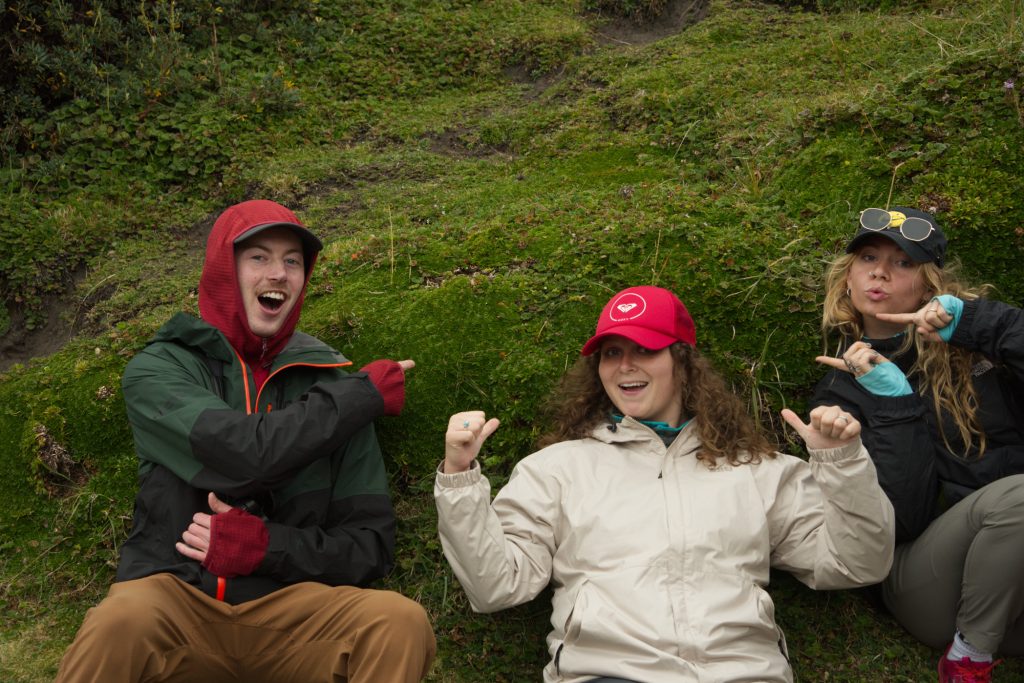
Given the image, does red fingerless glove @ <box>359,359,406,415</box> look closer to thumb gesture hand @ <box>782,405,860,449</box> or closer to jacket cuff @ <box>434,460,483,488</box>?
jacket cuff @ <box>434,460,483,488</box>

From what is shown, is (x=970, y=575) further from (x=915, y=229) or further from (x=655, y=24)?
(x=655, y=24)

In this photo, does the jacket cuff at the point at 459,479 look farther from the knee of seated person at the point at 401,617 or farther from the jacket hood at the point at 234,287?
the jacket hood at the point at 234,287

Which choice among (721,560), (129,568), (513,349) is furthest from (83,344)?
(721,560)

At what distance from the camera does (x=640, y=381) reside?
3990mm

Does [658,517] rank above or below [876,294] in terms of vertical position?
below

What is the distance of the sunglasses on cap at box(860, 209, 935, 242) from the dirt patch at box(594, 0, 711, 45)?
21.7 feet

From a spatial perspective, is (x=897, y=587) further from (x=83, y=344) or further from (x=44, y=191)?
(x=44, y=191)

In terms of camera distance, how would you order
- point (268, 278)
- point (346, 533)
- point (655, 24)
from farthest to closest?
point (655, 24), point (268, 278), point (346, 533)

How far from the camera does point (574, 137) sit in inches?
302

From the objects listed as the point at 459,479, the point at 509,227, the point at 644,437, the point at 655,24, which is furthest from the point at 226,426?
the point at 655,24

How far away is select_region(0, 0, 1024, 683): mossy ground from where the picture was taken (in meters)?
4.62

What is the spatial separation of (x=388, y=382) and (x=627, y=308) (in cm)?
121

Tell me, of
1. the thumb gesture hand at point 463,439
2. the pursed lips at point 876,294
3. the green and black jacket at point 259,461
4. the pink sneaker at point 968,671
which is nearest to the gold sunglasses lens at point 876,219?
the pursed lips at point 876,294

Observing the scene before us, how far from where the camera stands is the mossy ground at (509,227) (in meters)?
4.62
